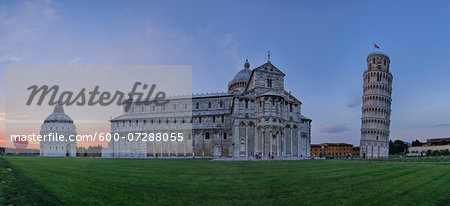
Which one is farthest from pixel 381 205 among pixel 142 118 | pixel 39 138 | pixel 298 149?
pixel 39 138

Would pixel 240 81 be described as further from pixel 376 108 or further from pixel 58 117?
pixel 58 117

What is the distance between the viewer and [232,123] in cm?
5066

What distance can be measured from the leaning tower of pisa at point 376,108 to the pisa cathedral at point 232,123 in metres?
32.1

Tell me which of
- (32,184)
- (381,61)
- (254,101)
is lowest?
(32,184)

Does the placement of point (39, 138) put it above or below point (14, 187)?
below

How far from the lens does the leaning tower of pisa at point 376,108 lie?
74812mm

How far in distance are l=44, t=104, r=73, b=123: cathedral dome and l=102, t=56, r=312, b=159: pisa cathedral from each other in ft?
115

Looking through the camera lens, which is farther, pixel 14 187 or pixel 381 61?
pixel 381 61

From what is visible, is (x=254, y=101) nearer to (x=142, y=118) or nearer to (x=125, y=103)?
(x=142, y=118)

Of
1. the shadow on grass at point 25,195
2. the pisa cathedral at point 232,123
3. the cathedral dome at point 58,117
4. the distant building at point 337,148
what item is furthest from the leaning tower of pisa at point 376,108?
the cathedral dome at point 58,117

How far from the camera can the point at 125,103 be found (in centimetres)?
7025

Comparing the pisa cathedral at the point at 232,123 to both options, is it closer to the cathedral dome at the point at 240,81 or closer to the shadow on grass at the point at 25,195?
the cathedral dome at the point at 240,81

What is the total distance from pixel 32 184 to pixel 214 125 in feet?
150

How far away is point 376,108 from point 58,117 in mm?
109823
